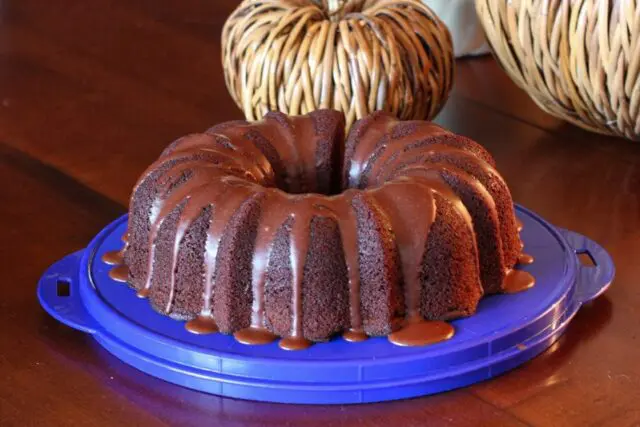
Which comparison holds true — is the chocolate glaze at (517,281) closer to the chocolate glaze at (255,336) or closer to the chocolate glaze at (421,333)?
the chocolate glaze at (421,333)

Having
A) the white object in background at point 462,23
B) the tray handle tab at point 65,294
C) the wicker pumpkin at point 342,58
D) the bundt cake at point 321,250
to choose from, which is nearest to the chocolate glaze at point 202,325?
the bundt cake at point 321,250

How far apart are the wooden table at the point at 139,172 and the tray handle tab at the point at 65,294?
2 cm

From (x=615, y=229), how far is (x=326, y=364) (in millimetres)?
563

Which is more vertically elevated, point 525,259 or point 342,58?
point 342,58

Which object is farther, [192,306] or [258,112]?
[258,112]

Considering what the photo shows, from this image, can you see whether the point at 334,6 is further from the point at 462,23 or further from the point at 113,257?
the point at 113,257

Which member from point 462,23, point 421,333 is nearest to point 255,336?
point 421,333

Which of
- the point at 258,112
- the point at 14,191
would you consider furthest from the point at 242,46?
the point at 14,191

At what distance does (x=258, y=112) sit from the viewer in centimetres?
→ 173

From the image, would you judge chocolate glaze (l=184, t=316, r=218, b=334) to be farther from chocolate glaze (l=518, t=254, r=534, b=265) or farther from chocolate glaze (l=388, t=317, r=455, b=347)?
chocolate glaze (l=518, t=254, r=534, b=265)

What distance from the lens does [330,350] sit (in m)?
1.21

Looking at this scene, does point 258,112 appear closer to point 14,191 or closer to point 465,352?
point 14,191

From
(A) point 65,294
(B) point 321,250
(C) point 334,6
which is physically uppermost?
(C) point 334,6

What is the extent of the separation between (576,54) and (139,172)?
0.66 m
